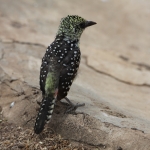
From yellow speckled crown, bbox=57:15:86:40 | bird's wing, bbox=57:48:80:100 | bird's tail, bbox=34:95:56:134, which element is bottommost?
bird's tail, bbox=34:95:56:134

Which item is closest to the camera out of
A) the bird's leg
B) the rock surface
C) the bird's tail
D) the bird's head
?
the bird's tail

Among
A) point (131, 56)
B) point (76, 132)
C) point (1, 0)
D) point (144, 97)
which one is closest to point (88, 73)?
point (144, 97)

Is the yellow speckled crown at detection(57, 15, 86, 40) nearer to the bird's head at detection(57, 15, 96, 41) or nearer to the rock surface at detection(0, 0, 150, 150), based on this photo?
the bird's head at detection(57, 15, 96, 41)

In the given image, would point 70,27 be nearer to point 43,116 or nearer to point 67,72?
point 67,72

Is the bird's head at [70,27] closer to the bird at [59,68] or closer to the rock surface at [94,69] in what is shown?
the bird at [59,68]

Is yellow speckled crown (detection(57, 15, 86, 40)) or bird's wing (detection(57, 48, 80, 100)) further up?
yellow speckled crown (detection(57, 15, 86, 40))

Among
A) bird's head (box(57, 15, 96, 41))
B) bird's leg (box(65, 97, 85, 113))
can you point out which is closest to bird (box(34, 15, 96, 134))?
bird's head (box(57, 15, 96, 41))

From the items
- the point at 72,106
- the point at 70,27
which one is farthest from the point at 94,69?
the point at 72,106

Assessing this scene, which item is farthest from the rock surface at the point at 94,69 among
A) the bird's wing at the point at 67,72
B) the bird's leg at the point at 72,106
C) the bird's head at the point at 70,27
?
the bird's head at the point at 70,27
